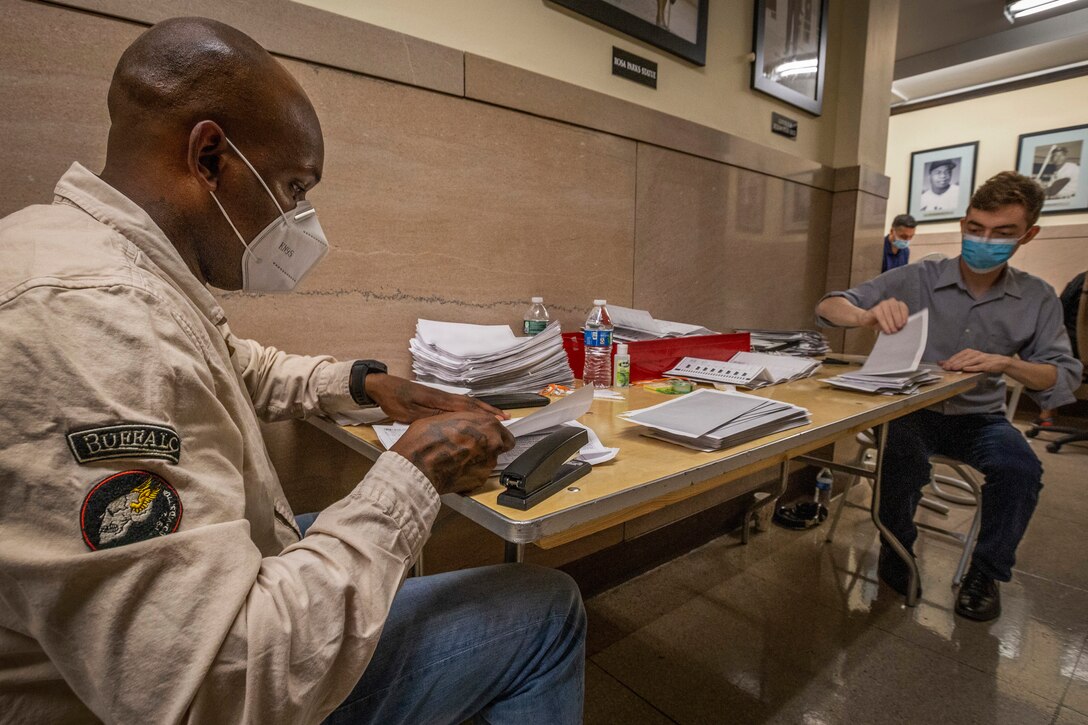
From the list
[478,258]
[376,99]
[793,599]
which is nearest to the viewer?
[376,99]

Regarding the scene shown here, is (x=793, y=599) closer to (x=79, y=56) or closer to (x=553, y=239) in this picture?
(x=553, y=239)

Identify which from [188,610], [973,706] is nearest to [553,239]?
[188,610]

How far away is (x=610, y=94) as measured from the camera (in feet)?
6.14

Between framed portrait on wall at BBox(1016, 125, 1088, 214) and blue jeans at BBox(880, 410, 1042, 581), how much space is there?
437 centimetres

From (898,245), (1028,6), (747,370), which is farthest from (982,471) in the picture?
(1028,6)

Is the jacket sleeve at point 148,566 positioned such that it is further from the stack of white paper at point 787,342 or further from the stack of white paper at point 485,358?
the stack of white paper at point 787,342

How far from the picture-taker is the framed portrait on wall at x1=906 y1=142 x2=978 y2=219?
5.45 meters

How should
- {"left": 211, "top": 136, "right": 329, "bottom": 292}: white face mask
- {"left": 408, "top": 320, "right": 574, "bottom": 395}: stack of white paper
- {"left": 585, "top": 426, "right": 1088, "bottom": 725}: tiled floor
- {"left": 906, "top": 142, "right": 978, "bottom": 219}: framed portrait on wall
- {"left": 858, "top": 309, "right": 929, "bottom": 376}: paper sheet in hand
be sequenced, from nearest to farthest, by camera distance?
1. {"left": 211, "top": 136, "right": 329, "bottom": 292}: white face mask
2. {"left": 408, "top": 320, "right": 574, "bottom": 395}: stack of white paper
3. {"left": 585, "top": 426, "right": 1088, "bottom": 725}: tiled floor
4. {"left": 858, "top": 309, "right": 929, "bottom": 376}: paper sheet in hand
5. {"left": 906, "top": 142, "right": 978, "bottom": 219}: framed portrait on wall

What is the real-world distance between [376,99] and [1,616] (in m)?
1.28

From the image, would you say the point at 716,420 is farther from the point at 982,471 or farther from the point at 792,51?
the point at 792,51

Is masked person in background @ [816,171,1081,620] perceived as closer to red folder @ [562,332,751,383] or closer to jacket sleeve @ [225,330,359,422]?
red folder @ [562,332,751,383]

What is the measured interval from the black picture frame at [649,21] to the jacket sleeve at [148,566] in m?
1.70

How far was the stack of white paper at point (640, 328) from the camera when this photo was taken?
1623mm

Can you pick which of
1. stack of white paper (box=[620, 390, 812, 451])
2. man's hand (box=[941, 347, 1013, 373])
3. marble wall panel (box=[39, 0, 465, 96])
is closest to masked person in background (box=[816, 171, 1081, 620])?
man's hand (box=[941, 347, 1013, 373])
